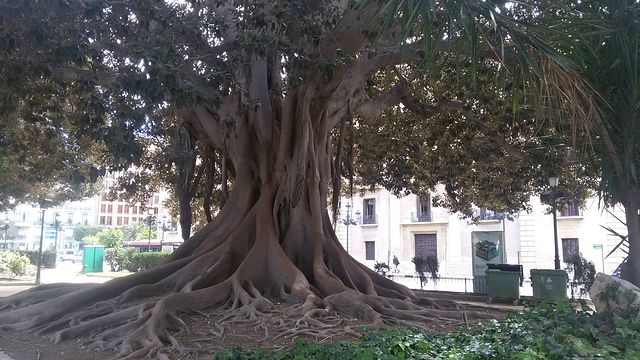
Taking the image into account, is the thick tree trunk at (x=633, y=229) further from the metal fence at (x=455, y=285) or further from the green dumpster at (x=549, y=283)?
the metal fence at (x=455, y=285)

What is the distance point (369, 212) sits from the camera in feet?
160

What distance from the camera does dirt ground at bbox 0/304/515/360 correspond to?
6.98 metres

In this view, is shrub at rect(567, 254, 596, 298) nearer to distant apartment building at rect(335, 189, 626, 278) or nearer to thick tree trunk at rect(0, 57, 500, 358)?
thick tree trunk at rect(0, 57, 500, 358)

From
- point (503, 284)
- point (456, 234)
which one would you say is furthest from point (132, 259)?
point (503, 284)

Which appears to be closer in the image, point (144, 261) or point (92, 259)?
point (144, 261)

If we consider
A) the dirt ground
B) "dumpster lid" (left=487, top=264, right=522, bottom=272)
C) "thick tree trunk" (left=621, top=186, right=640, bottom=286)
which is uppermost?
"thick tree trunk" (left=621, top=186, right=640, bottom=286)

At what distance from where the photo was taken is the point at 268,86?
11.6 meters

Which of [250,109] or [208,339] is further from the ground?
[250,109]

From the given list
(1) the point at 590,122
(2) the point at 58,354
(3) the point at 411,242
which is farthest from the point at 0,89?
(3) the point at 411,242

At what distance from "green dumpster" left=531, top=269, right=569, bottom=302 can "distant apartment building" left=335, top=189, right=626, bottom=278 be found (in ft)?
47.5

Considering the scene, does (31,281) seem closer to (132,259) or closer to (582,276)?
(132,259)

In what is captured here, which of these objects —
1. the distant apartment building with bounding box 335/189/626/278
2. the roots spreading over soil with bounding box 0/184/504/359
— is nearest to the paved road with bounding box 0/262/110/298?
the roots spreading over soil with bounding box 0/184/504/359

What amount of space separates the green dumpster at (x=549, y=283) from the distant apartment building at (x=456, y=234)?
14.5m

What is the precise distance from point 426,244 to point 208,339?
39844 mm
